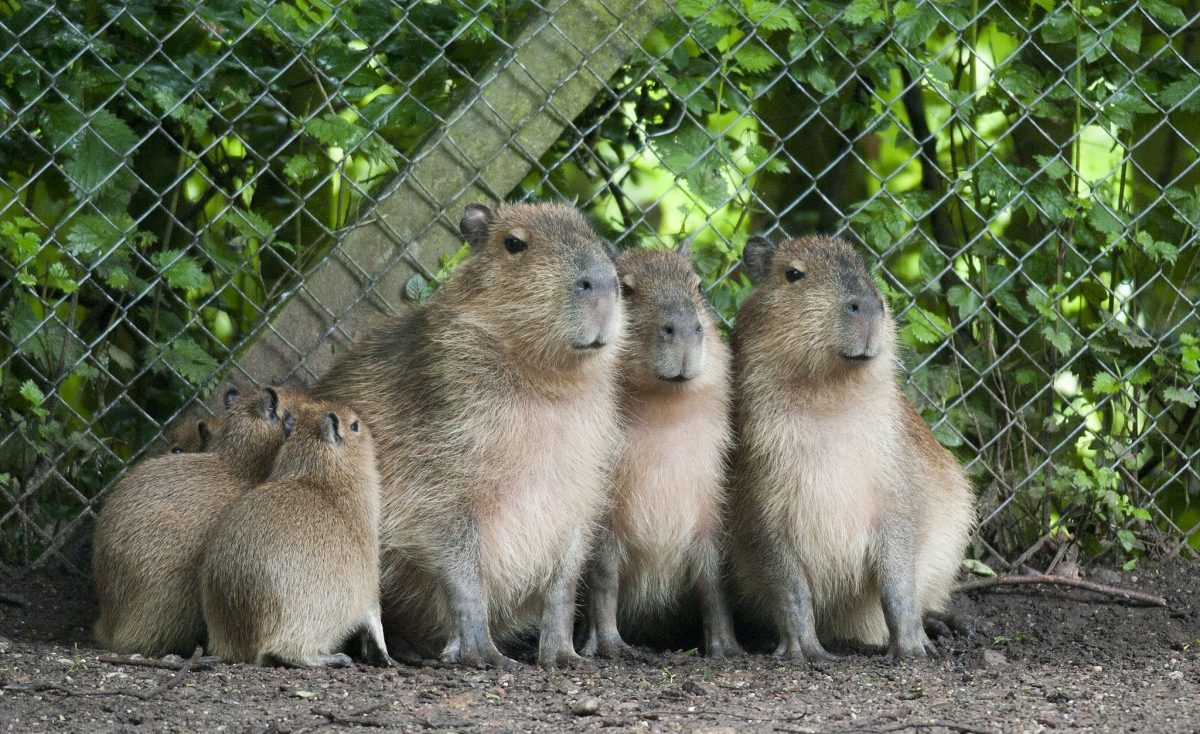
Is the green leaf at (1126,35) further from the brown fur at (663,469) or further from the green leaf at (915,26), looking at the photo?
the brown fur at (663,469)

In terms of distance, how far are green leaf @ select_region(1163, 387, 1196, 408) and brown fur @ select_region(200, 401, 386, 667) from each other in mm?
3460

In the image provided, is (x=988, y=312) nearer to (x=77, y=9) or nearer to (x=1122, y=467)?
(x=1122, y=467)

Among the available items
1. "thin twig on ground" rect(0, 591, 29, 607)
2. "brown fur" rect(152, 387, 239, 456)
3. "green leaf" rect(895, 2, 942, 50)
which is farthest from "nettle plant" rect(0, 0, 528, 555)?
"green leaf" rect(895, 2, 942, 50)

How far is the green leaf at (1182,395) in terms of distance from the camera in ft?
19.6

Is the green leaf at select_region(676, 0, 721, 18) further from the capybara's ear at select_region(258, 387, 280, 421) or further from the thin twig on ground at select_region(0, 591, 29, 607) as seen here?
the thin twig on ground at select_region(0, 591, 29, 607)

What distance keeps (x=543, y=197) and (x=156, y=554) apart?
2462 millimetres

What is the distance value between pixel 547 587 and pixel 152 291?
2287 mm

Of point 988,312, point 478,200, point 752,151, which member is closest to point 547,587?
point 478,200

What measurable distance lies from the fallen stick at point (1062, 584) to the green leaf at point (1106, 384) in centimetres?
81

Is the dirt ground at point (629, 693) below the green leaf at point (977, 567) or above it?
below

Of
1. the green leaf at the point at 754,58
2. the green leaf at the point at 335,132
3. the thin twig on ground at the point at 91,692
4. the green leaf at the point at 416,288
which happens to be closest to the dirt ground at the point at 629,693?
the thin twig on ground at the point at 91,692

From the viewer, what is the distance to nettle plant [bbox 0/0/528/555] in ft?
18.0

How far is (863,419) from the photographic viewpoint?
4.97 metres

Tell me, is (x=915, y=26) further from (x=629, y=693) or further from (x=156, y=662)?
(x=156, y=662)
